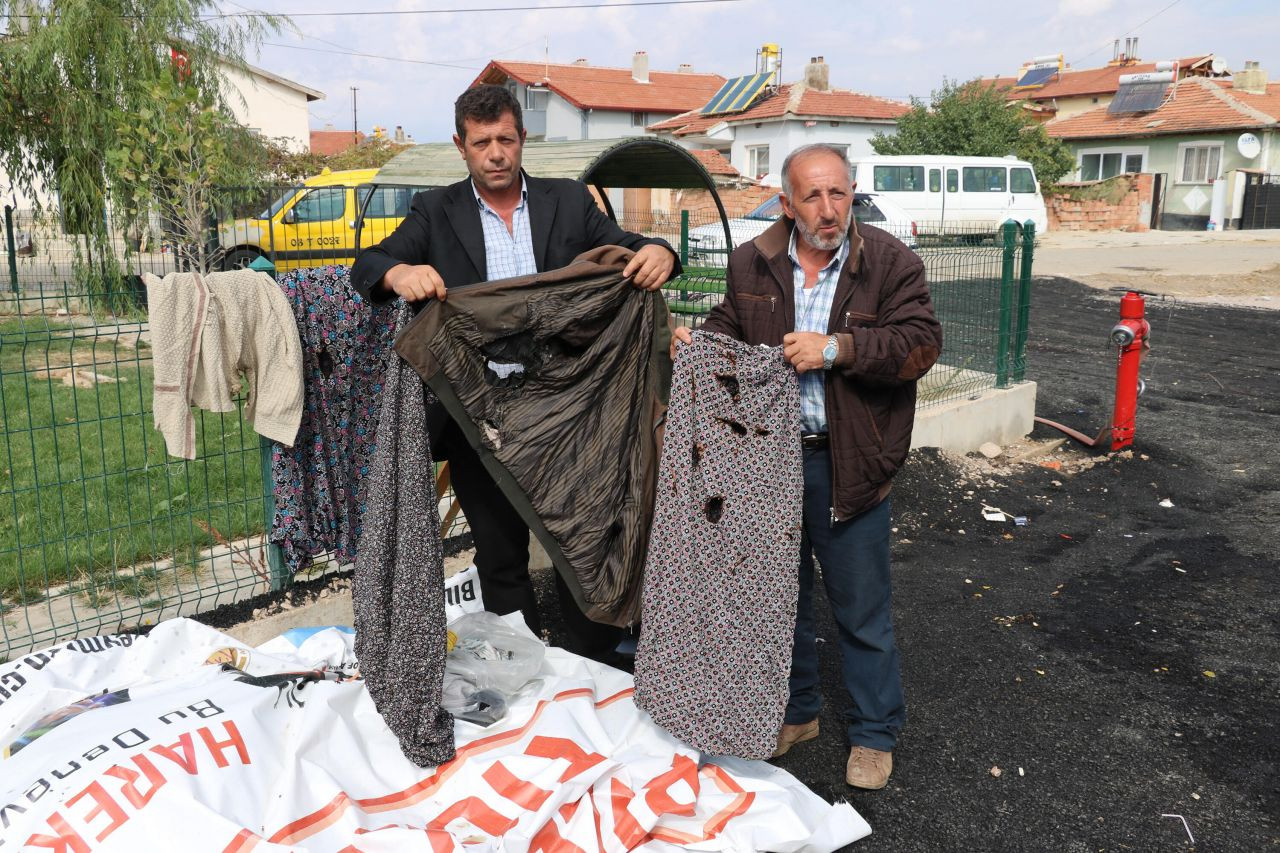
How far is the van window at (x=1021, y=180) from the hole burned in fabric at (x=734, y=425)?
21.4 metres

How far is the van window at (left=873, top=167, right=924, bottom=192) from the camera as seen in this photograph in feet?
68.6

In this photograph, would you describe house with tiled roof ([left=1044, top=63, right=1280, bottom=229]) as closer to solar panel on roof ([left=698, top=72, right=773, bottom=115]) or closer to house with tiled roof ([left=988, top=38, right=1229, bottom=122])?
house with tiled roof ([left=988, top=38, right=1229, bottom=122])

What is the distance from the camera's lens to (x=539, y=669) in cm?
316

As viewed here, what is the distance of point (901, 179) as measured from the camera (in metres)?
21.0

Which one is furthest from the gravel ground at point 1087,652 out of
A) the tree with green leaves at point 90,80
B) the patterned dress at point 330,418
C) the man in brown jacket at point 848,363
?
the tree with green leaves at point 90,80

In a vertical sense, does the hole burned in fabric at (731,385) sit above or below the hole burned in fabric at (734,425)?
above

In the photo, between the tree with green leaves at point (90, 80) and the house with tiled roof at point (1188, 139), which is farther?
the house with tiled roof at point (1188, 139)

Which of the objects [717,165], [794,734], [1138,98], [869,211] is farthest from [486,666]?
[1138,98]

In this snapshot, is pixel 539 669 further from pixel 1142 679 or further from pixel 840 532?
pixel 1142 679

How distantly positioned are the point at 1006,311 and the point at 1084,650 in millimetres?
3894

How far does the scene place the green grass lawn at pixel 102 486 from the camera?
3.67m

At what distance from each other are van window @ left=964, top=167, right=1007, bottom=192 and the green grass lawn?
722 inches

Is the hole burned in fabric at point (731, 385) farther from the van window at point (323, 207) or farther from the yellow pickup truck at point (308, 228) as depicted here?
the van window at point (323, 207)

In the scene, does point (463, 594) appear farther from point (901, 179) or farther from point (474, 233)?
point (901, 179)
